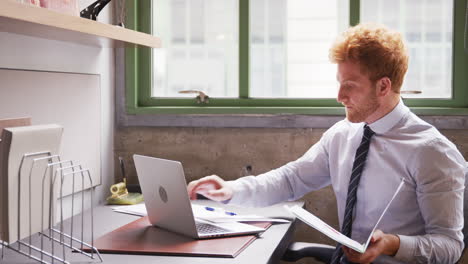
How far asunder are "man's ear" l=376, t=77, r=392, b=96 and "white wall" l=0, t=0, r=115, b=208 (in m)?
1.19

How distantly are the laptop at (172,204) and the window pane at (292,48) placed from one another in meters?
1.00

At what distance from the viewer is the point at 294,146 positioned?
2.86 m

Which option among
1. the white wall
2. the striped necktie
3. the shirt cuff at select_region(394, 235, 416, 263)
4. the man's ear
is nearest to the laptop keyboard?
the striped necktie

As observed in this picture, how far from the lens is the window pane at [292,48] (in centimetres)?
296

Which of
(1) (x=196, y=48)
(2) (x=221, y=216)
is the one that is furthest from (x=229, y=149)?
(2) (x=221, y=216)

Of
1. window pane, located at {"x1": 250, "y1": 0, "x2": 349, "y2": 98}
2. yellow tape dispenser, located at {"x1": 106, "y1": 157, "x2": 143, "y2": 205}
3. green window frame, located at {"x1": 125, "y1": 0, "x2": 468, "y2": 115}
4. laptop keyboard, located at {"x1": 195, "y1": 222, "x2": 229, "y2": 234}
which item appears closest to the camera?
laptop keyboard, located at {"x1": 195, "y1": 222, "x2": 229, "y2": 234}

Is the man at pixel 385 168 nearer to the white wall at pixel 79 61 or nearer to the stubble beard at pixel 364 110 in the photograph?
the stubble beard at pixel 364 110

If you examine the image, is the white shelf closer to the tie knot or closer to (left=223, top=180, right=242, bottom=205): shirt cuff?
(left=223, top=180, right=242, bottom=205): shirt cuff

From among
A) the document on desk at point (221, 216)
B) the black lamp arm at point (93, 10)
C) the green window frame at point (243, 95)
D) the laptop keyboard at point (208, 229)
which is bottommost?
the laptop keyboard at point (208, 229)

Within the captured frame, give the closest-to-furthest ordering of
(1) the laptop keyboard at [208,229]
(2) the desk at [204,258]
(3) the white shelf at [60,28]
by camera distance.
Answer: (3) the white shelf at [60,28] < (2) the desk at [204,258] < (1) the laptop keyboard at [208,229]

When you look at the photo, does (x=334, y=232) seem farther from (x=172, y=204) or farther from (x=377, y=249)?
(x=172, y=204)

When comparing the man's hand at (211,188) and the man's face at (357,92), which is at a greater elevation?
the man's face at (357,92)

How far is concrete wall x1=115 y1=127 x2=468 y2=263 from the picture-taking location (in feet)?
9.38

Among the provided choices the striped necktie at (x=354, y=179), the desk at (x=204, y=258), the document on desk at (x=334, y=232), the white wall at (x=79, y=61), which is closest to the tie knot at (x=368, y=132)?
the striped necktie at (x=354, y=179)
